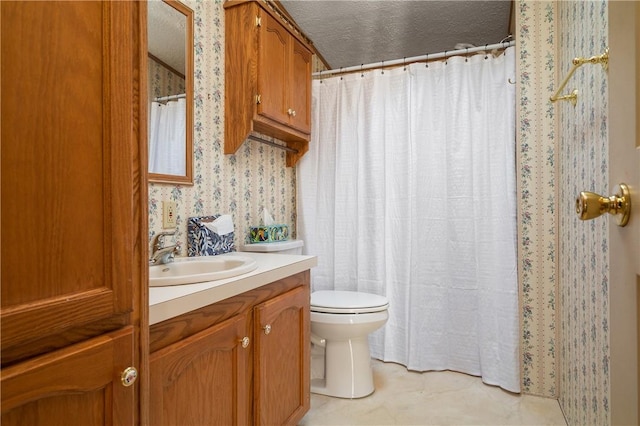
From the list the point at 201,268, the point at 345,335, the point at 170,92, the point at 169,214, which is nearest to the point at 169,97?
the point at 170,92

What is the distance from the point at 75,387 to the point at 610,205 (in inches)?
33.2

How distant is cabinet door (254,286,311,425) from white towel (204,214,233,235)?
1.53 ft

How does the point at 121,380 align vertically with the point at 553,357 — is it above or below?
above

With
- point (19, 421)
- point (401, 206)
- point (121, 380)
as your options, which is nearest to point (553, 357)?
point (401, 206)

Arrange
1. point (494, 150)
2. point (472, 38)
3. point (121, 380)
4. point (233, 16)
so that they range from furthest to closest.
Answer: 1. point (472, 38)
2. point (494, 150)
3. point (233, 16)
4. point (121, 380)

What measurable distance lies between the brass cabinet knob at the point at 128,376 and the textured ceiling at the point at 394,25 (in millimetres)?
2233

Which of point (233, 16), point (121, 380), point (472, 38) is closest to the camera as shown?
point (121, 380)

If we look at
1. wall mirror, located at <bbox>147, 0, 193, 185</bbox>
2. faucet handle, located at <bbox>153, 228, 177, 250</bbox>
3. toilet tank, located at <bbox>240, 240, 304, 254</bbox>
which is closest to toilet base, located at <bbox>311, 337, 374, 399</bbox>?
toilet tank, located at <bbox>240, 240, 304, 254</bbox>

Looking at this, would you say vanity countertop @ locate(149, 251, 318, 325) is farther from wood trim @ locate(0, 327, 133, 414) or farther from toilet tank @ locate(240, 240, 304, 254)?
toilet tank @ locate(240, 240, 304, 254)

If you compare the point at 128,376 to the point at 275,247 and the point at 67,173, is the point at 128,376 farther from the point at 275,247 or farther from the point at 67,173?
the point at 275,247

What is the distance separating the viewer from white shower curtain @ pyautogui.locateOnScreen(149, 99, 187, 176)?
1456 millimetres

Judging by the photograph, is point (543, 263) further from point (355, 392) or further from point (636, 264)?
point (636, 264)

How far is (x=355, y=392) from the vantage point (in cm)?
191

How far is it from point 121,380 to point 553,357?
6.84 ft
